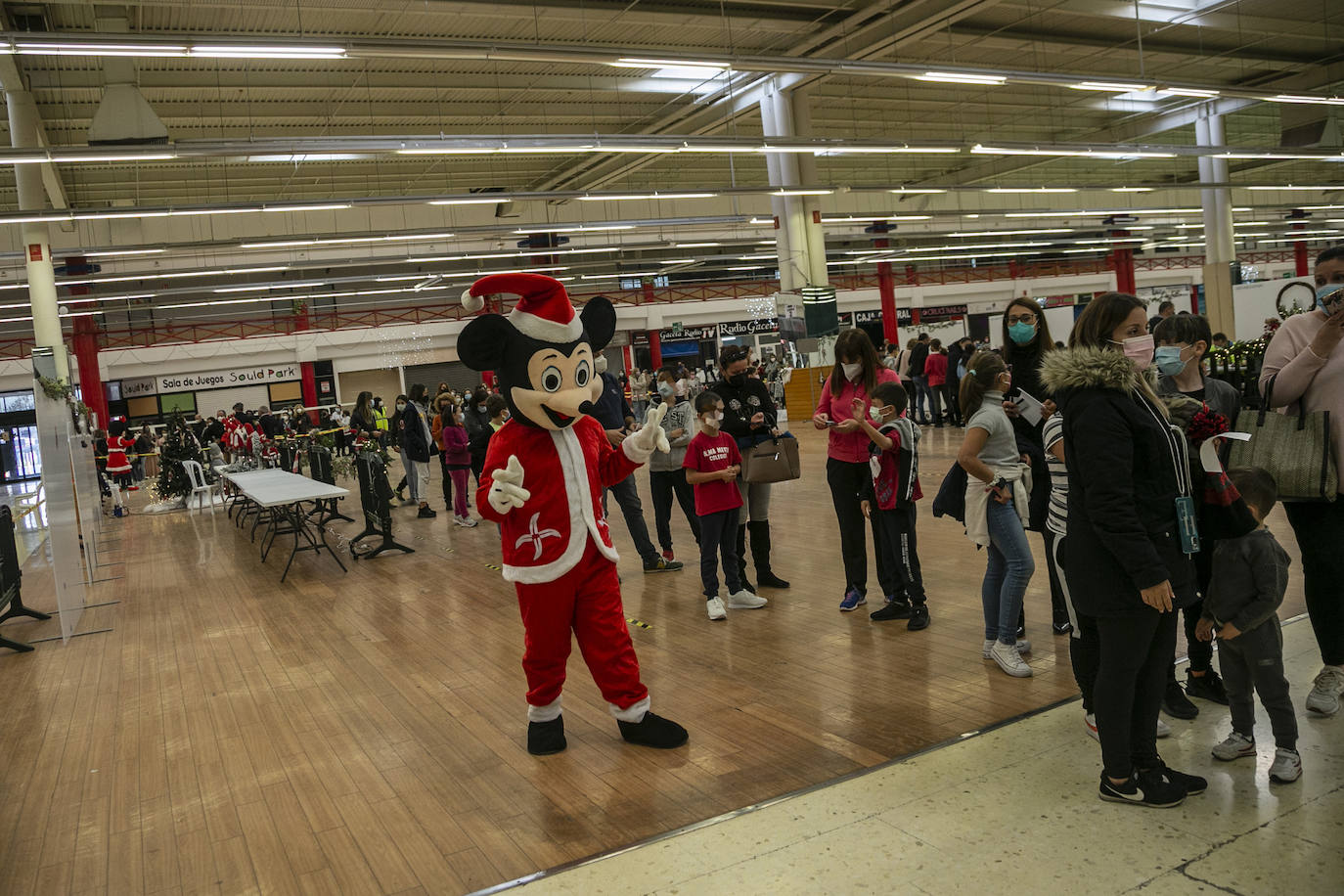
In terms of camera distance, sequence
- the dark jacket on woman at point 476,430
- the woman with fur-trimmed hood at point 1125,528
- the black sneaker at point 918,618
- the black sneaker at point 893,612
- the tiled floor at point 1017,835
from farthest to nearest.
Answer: the dark jacket on woman at point 476,430, the black sneaker at point 893,612, the black sneaker at point 918,618, the woman with fur-trimmed hood at point 1125,528, the tiled floor at point 1017,835

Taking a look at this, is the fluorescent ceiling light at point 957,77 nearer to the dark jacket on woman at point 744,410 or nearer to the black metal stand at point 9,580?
the dark jacket on woman at point 744,410

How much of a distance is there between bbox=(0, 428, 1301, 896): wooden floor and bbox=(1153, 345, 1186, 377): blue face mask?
1.19m

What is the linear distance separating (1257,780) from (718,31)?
11857mm

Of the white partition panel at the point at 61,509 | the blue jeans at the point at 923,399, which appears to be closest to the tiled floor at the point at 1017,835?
the white partition panel at the point at 61,509

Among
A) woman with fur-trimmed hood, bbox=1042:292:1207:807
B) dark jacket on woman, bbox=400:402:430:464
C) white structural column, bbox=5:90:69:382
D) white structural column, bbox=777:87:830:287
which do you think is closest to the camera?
woman with fur-trimmed hood, bbox=1042:292:1207:807

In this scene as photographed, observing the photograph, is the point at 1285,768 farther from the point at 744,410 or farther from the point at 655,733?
the point at 744,410

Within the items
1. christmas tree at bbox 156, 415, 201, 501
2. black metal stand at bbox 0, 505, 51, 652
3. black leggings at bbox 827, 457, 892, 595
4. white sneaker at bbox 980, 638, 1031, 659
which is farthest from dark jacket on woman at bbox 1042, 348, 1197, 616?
christmas tree at bbox 156, 415, 201, 501

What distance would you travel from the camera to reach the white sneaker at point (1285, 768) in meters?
2.63

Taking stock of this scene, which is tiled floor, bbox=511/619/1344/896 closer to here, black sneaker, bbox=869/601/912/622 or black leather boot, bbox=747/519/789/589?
black sneaker, bbox=869/601/912/622

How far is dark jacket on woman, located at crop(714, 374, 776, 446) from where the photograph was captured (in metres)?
5.20

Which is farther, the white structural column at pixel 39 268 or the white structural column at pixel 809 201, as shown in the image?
the white structural column at pixel 809 201

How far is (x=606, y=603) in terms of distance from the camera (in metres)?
3.52

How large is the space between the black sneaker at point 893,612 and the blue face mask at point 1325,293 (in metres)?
2.26

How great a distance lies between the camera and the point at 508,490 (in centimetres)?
332
